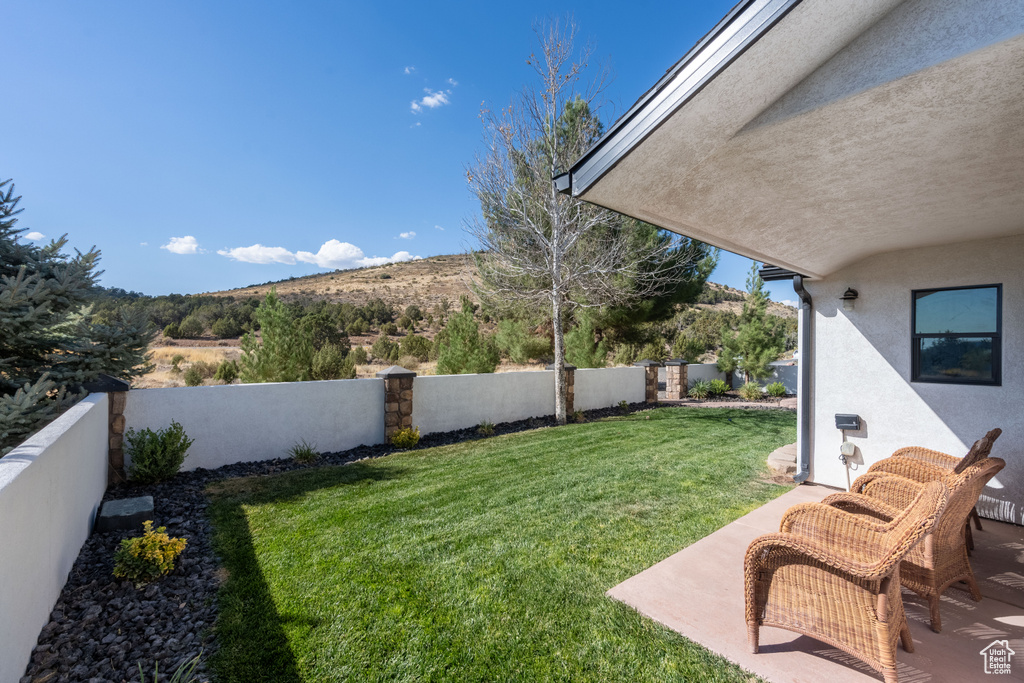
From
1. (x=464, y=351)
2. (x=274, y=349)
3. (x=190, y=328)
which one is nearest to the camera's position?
(x=274, y=349)

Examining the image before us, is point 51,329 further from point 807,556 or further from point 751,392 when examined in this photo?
point 751,392

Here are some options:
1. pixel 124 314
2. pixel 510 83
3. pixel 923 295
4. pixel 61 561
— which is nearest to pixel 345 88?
pixel 510 83

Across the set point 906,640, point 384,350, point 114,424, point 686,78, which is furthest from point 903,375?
point 384,350

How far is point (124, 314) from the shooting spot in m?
5.53

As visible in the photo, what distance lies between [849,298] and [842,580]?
407 centimetres

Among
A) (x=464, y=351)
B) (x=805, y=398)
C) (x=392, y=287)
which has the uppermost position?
(x=392, y=287)

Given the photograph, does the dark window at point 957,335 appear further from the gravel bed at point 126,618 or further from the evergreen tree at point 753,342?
the evergreen tree at point 753,342

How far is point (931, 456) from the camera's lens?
3.98 metres

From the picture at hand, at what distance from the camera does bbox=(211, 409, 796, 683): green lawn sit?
2.26 metres

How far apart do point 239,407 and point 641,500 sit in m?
5.64

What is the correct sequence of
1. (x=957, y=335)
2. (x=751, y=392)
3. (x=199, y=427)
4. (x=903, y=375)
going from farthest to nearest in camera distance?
(x=751, y=392), (x=199, y=427), (x=903, y=375), (x=957, y=335)

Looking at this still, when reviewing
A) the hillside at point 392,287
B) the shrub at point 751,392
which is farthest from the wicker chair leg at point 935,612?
the hillside at point 392,287

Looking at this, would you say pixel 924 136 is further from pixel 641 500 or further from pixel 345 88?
pixel 345 88

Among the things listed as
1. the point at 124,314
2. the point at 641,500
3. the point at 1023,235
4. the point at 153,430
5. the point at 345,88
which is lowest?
the point at 641,500
